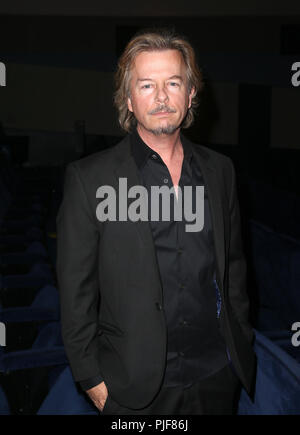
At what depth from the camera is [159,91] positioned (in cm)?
119

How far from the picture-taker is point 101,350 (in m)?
1.28

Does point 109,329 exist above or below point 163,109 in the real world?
below

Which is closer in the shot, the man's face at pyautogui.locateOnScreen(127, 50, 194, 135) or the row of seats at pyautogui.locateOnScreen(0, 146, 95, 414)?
the man's face at pyautogui.locateOnScreen(127, 50, 194, 135)

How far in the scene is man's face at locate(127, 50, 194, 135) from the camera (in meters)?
1.19

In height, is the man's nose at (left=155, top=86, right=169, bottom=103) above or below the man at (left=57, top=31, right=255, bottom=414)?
above

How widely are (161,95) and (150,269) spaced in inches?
18.2

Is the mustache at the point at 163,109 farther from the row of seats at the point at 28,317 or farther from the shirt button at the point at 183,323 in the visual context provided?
the row of seats at the point at 28,317

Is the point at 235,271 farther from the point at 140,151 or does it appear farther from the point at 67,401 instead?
the point at 67,401

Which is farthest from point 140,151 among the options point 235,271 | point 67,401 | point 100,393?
point 67,401

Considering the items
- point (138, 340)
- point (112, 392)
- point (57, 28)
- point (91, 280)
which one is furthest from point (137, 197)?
point (57, 28)

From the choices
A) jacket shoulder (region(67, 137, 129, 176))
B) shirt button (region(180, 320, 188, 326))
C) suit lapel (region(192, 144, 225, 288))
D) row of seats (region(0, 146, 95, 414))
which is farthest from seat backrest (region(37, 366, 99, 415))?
jacket shoulder (region(67, 137, 129, 176))

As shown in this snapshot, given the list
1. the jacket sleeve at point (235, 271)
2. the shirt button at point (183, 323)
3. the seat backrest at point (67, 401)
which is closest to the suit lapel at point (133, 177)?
the shirt button at point (183, 323)

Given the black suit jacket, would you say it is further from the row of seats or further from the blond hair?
the row of seats
